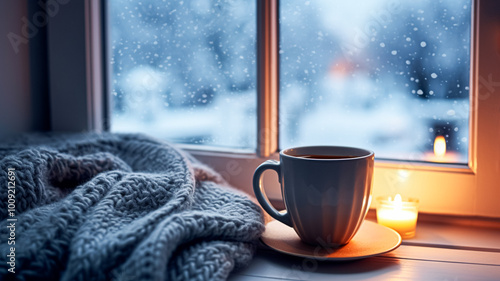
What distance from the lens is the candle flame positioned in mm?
831

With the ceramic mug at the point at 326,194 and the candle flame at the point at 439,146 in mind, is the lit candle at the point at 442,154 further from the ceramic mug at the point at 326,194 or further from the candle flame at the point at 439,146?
the ceramic mug at the point at 326,194

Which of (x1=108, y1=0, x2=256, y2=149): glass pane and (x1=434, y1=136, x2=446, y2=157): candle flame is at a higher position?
(x1=108, y1=0, x2=256, y2=149): glass pane

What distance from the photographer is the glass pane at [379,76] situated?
81 centimetres

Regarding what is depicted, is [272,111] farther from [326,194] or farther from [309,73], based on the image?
[326,194]

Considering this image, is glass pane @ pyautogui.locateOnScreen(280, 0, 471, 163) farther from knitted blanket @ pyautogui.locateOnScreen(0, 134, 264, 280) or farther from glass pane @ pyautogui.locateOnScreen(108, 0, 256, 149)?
knitted blanket @ pyautogui.locateOnScreen(0, 134, 264, 280)

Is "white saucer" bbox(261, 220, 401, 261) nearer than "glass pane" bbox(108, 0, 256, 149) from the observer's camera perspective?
Yes

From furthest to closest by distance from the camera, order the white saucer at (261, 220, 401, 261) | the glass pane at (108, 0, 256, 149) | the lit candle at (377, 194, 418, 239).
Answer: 1. the glass pane at (108, 0, 256, 149)
2. the lit candle at (377, 194, 418, 239)
3. the white saucer at (261, 220, 401, 261)

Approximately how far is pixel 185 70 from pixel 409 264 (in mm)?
521

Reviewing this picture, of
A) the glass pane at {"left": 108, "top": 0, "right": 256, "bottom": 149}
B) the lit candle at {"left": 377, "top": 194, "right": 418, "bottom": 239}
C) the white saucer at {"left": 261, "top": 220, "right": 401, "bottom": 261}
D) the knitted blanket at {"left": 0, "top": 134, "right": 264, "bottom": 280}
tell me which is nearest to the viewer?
the knitted blanket at {"left": 0, "top": 134, "right": 264, "bottom": 280}

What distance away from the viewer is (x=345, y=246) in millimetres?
691

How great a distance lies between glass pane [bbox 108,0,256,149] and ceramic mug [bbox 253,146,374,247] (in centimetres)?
27

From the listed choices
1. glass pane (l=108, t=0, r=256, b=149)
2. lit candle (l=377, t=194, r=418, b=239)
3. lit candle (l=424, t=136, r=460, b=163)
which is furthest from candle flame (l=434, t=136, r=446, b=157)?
glass pane (l=108, t=0, r=256, b=149)

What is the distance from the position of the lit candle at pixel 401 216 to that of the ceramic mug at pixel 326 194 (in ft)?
0.36

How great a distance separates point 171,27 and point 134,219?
44 cm
